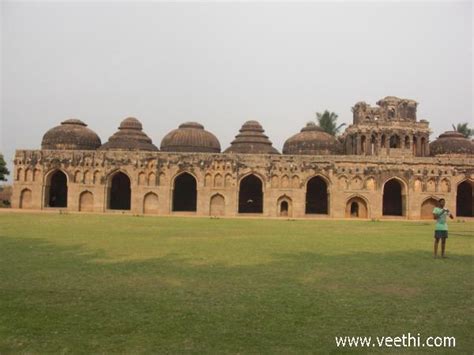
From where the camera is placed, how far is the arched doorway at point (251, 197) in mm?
40875

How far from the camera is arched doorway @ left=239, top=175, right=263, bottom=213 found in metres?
40.9

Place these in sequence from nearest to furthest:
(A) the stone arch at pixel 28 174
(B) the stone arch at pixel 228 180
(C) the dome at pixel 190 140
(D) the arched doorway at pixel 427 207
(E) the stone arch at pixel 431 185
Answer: (B) the stone arch at pixel 228 180
(E) the stone arch at pixel 431 185
(D) the arched doorway at pixel 427 207
(A) the stone arch at pixel 28 174
(C) the dome at pixel 190 140

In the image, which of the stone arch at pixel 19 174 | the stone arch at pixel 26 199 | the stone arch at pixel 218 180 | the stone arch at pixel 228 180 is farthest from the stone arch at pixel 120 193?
the stone arch at pixel 228 180

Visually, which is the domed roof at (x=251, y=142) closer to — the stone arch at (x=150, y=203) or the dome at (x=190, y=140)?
the dome at (x=190, y=140)

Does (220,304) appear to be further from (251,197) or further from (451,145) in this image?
(451,145)

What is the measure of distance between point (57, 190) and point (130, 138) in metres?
8.18

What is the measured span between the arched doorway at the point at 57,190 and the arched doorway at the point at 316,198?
72.3 ft

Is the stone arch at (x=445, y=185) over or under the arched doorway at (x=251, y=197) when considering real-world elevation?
over

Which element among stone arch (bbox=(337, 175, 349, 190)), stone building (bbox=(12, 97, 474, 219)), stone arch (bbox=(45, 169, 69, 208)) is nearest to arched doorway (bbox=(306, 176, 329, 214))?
stone building (bbox=(12, 97, 474, 219))

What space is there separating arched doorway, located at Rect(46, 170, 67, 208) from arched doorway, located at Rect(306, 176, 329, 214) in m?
22.0

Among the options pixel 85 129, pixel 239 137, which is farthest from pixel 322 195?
pixel 85 129

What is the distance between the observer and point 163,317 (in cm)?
613

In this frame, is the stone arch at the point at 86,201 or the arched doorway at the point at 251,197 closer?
the stone arch at the point at 86,201

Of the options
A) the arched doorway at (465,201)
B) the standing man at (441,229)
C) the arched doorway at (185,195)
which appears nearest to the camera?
the standing man at (441,229)
